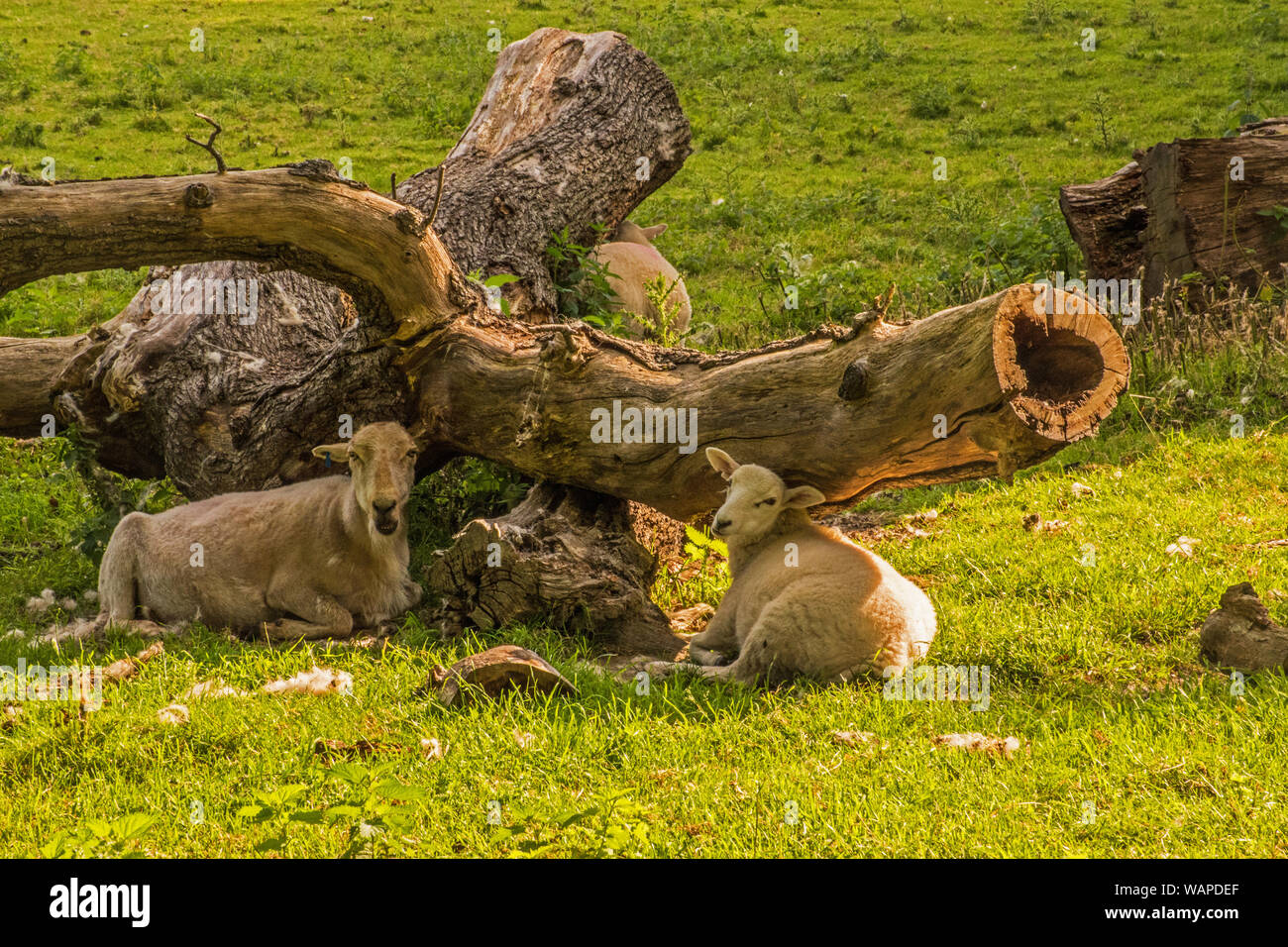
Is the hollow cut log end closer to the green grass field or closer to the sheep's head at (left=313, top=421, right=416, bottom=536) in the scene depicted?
the green grass field

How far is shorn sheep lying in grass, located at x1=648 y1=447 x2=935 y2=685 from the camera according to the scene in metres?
5.80

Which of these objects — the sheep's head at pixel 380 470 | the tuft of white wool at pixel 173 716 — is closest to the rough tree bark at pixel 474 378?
the sheep's head at pixel 380 470

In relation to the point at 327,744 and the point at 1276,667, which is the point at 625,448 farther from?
the point at 1276,667

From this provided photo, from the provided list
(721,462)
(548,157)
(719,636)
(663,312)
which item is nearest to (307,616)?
(719,636)

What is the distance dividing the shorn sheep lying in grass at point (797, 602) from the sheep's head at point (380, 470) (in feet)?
5.84

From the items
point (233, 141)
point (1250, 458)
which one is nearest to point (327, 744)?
point (1250, 458)

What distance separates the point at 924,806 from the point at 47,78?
23.0m

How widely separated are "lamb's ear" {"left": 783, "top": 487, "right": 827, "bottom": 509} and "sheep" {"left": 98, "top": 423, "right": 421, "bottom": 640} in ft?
7.34

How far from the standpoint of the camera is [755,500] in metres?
6.45

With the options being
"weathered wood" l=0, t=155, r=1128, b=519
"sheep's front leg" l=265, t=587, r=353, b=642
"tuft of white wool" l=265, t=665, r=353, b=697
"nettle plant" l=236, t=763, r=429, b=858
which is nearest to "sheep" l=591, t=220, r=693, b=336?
"weathered wood" l=0, t=155, r=1128, b=519

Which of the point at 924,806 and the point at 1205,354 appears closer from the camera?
the point at 924,806

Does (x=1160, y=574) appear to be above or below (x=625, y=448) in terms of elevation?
below

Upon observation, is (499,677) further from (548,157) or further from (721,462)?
(548,157)

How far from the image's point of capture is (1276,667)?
5.63 m
